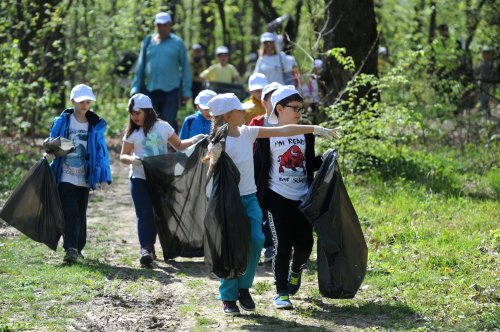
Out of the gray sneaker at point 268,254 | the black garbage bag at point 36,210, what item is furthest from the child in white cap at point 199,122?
the black garbage bag at point 36,210

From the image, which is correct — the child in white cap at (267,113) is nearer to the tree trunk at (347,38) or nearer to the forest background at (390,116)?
the forest background at (390,116)

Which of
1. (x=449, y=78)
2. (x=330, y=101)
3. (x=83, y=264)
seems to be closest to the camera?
(x=83, y=264)

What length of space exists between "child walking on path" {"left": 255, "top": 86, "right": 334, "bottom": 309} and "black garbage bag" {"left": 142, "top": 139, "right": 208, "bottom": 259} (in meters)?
1.12

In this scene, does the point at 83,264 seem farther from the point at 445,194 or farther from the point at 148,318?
the point at 445,194

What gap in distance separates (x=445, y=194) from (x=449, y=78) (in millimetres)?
4440

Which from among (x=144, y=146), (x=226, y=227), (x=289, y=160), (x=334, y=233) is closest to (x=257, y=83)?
A: (x=144, y=146)

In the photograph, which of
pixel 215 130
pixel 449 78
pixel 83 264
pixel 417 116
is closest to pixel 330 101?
pixel 417 116

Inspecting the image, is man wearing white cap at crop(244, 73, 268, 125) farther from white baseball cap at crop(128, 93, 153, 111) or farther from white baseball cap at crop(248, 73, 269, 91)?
white baseball cap at crop(128, 93, 153, 111)

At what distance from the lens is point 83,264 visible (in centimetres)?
905

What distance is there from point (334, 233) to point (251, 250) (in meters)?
0.69

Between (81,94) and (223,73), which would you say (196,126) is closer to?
(81,94)

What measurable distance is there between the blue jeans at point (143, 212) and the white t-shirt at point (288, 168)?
221cm

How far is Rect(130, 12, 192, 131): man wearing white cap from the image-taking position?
14203 millimetres

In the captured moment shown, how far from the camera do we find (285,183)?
750 cm
